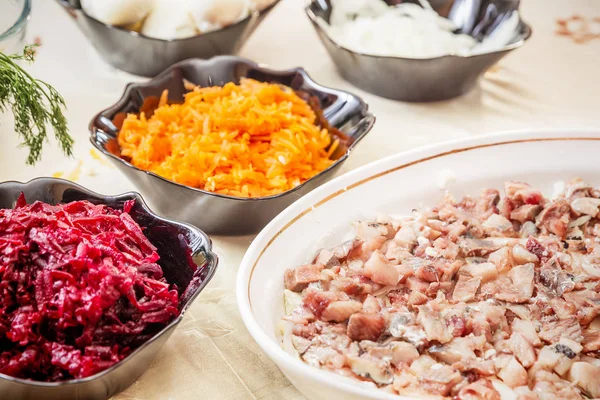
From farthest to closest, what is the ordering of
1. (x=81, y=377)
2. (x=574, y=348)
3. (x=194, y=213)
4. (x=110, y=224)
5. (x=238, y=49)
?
(x=238, y=49), (x=194, y=213), (x=110, y=224), (x=574, y=348), (x=81, y=377)

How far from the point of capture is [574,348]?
1.55 metres

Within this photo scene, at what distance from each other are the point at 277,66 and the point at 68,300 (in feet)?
6.84

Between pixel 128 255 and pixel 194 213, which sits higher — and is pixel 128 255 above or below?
above

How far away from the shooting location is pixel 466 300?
174 centimetres

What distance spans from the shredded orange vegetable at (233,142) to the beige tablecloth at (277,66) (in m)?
0.22

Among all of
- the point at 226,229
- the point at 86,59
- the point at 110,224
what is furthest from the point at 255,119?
the point at 86,59

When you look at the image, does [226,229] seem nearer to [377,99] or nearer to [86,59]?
[377,99]

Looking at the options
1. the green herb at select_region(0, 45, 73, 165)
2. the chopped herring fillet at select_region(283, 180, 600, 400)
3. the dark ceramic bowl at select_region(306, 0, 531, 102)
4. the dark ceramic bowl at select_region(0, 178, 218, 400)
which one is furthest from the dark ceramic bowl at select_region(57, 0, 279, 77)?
the chopped herring fillet at select_region(283, 180, 600, 400)

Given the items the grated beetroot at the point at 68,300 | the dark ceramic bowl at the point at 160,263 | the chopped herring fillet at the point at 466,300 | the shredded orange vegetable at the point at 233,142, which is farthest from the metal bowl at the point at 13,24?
the chopped herring fillet at the point at 466,300

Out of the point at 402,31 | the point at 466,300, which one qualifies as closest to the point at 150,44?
the point at 402,31

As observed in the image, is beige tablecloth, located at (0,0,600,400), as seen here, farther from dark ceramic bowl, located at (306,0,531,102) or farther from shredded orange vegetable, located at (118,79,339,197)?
shredded orange vegetable, located at (118,79,339,197)

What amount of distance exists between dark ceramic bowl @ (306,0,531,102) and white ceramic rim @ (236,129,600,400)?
0.56 m

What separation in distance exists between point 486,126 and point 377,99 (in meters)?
0.50

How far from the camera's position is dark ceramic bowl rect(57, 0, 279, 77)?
2832 mm
